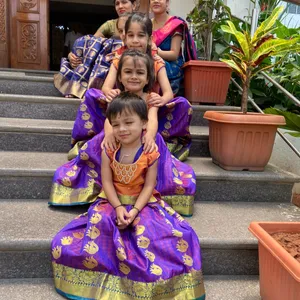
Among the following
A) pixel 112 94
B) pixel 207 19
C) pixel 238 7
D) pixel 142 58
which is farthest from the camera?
pixel 238 7

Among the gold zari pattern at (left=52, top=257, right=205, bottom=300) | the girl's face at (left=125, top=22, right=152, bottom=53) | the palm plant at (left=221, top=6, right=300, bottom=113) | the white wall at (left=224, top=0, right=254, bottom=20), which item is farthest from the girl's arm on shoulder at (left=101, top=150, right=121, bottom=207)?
the white wall at (left=224, top=0, right=254, bottom=20)

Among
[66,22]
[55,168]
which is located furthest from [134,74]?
[66,22]

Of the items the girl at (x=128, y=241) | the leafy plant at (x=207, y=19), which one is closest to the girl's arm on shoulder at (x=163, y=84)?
the girl at (x=128, y=241)

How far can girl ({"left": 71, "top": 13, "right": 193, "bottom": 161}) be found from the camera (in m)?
1.62

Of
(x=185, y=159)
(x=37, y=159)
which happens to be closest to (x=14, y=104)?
(x=37, y=159)

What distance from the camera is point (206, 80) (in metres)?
2.32

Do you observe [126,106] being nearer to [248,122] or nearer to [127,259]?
[127,259]

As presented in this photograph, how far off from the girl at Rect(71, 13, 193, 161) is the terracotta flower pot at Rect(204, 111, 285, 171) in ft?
0.60

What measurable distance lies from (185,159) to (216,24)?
1375 mm

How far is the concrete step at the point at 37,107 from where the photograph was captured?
228 centimetres

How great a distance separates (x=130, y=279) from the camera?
3.73 feet

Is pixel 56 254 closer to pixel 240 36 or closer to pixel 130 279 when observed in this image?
pixel 130 279

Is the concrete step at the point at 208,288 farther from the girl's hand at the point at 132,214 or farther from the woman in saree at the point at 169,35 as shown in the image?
the woman in saree at the point at 169,35

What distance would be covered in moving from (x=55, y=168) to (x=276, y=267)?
3.64 ft
